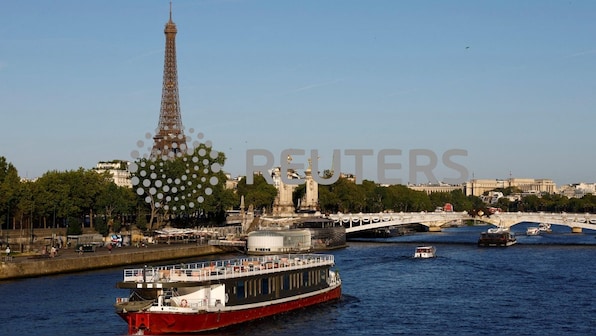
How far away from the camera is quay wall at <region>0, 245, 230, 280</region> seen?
164 feet

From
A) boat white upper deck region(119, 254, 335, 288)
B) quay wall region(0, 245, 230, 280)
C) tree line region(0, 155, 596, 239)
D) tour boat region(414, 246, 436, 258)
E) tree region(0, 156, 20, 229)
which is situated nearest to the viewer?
boat white upper deck region(119, 254, 335, 288)

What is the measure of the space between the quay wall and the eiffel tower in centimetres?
4938

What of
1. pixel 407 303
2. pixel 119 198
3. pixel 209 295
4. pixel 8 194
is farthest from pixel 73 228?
pixel 209 295

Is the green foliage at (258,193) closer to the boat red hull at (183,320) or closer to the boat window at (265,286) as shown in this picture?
the boat window at (265,286)

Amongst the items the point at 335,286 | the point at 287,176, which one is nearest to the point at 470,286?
the point at 335,286

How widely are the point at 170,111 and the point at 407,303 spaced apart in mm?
80011

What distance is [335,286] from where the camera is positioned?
144ft

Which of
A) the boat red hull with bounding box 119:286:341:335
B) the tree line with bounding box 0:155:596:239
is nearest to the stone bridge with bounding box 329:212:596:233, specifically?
the tree line with bounding box 0:155:596:239

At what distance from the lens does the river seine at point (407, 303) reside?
1421 inches

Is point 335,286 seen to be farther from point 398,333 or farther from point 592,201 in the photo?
point 592,201

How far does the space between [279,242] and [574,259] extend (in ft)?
69.7

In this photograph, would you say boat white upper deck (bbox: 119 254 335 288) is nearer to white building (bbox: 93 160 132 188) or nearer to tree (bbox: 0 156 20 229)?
tree (bbox: 0 156 20 229)

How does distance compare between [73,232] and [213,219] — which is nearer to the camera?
[73,232]

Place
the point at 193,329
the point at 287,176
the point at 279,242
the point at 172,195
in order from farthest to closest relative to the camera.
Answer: the point at 287,176, the point at 172,195, the point at 279,242, the point at 193,329
